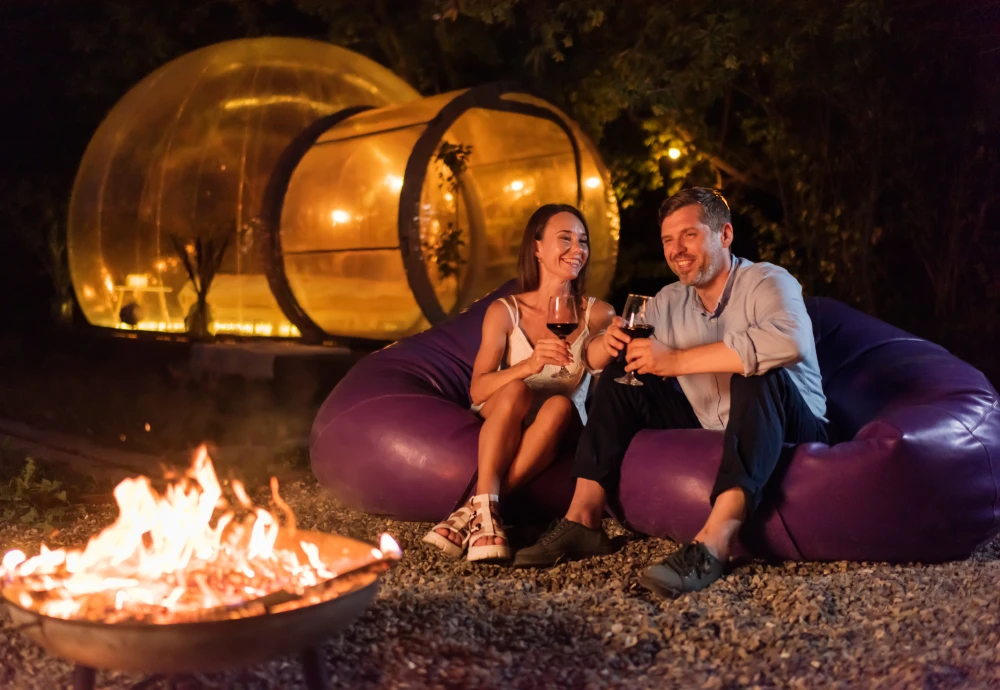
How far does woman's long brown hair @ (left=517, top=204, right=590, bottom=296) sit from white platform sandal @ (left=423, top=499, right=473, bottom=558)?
3.41 ft

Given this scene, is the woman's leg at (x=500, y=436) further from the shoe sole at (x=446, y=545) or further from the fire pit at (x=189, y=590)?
the fire pit at (x=189, y=590)

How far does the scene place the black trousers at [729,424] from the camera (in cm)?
330

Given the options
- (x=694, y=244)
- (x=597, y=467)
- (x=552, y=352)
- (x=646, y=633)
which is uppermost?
(x=694, y=244)

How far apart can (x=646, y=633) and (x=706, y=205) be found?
1.61 metres

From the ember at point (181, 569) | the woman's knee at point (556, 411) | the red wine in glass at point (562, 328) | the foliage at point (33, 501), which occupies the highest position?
the red wine in glass at point (562, 328)

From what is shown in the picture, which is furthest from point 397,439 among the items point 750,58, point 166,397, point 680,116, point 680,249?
point 680,116

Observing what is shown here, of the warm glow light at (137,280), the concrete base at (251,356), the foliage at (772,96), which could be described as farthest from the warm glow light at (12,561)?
the warm glow light at (137,280)

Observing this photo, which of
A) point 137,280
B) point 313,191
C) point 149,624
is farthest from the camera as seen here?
point 137,280

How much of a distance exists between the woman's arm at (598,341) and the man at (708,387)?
55mm

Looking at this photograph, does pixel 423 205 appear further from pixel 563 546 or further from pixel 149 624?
pixel 149 624

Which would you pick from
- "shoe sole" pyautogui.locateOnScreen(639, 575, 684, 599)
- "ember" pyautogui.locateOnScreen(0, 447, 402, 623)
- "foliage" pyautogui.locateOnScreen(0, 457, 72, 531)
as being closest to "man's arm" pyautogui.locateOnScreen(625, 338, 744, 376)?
"shoe sole" pyautogui.locateOnScreen(639, 575, 684, 599)

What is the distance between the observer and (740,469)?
10.8 ft

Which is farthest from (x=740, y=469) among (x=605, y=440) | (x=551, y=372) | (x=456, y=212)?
(x=456, y=212)

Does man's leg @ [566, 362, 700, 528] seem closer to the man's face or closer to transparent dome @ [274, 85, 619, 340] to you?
the man's face
